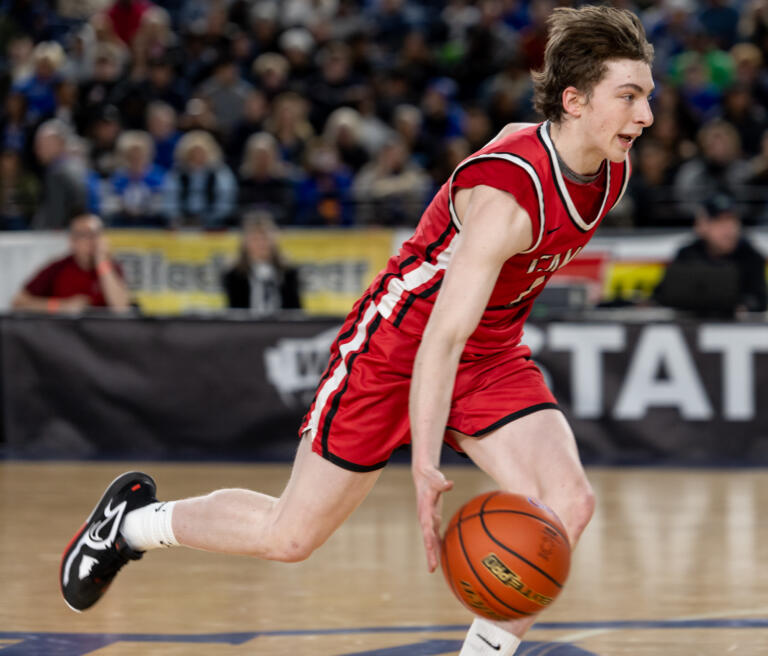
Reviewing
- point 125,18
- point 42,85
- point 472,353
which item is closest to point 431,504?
point 472,353

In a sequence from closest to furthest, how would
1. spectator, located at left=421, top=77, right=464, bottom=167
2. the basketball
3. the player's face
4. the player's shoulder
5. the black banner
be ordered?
the basketball → the player's face → the player's shoulder → the black banner → spectator, located at left=421, top=77, right=464, bottom=167

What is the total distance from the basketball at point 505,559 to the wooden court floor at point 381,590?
0.99m

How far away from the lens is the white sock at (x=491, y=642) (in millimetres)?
3768

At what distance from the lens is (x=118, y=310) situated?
938cm

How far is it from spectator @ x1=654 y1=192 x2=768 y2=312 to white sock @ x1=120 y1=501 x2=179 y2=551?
5588 mm

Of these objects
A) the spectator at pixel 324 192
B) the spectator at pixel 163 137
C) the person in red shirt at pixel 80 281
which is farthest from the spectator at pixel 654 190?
the person in red shirt at pixel 80 281

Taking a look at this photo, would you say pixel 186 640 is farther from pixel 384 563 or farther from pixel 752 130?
pixel 752 130

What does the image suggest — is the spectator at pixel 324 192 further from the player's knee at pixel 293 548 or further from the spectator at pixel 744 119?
the player's knee at pixel 293 548

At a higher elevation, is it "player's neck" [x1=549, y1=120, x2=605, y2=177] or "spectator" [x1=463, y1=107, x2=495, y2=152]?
"player's neck" [x1=549, y1=120, x2=605, y2=177]

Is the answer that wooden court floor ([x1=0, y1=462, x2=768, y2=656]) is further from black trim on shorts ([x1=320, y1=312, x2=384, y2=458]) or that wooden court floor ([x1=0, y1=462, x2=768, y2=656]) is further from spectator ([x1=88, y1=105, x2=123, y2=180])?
spectator ([x1=88, y1=105, x2=123, y2=180])

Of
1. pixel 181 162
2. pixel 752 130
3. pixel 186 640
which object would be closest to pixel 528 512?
pixel 186 640

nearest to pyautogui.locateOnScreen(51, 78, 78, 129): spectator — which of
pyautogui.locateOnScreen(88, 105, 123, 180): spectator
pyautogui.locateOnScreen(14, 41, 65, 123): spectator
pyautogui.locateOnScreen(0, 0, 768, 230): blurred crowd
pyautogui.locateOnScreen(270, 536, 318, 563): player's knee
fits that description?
pyautogui.locateOnScreen(0, 0, 768, 230): blurred crowd

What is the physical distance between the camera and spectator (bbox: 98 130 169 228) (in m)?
11.9

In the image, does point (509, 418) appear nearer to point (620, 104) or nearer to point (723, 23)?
point (620, 104)
